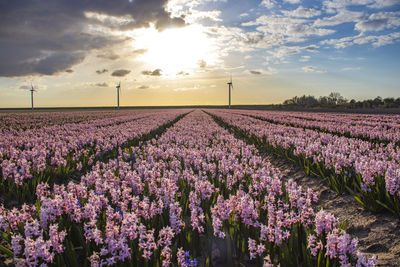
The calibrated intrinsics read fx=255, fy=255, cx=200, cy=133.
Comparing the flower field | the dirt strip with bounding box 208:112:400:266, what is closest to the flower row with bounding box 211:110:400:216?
the flower field

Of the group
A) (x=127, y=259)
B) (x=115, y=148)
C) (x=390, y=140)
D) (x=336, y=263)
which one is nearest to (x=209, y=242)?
(x=127, y=259)

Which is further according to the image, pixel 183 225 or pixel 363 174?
pixel 363 174

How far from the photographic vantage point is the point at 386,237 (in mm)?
4137

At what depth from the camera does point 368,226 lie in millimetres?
4551

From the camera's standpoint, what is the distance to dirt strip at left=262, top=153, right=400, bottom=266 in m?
3.77

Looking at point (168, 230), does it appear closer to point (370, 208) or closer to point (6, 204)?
point (370, 208)

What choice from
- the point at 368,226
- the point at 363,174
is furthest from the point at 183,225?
the point at 363,174

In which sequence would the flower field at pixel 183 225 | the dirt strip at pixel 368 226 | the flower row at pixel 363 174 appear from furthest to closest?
the flower row at pixel 363 174 → the dirt strip at pixel 368 226 → the flower field at pixel 183 225

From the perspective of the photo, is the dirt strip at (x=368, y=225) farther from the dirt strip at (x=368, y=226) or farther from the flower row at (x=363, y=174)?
the flower row at (x=363, y=174)

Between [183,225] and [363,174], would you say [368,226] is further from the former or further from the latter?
[183,225]

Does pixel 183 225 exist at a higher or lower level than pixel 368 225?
higher

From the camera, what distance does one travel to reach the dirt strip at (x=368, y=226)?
3.77m

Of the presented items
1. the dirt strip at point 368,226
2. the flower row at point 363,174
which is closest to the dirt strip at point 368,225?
the dirt strip at point 368,226

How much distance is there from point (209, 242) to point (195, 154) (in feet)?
15.7
